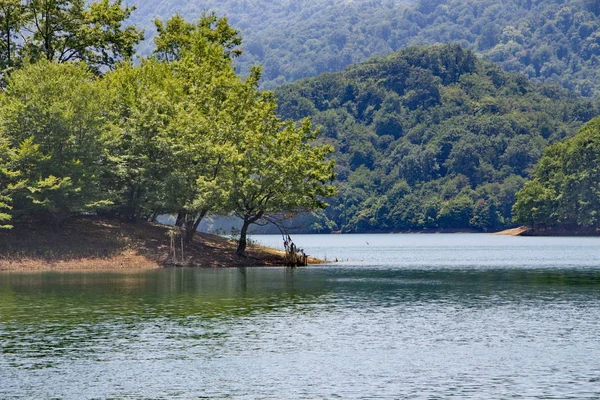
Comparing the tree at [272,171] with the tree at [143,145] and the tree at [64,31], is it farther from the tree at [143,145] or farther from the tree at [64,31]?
the tree at [64,31]

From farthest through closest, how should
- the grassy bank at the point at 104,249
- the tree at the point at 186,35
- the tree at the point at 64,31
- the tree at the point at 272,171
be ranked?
the tree at the point at 186,35 → the tree at the point at 64,31 → the tree at the point at 272,171 → the grassy bank at the point at 104,249

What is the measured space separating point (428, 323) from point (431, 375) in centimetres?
1383

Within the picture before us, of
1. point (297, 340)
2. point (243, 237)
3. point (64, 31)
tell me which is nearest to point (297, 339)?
point (297, 340)

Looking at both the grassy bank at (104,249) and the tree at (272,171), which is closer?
the grassy bank at (104,249)

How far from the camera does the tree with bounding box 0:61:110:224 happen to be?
85812mm

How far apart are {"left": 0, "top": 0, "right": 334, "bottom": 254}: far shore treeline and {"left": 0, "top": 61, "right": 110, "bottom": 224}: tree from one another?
10 cm

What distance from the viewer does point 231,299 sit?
58.1m

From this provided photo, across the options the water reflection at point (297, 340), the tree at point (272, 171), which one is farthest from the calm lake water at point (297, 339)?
the tree at point (272, 171)

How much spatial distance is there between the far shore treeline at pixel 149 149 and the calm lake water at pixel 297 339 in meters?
16.5

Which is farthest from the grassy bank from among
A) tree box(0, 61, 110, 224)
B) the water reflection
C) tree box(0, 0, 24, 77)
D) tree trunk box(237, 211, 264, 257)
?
tree box(0, 0, 24, 77)

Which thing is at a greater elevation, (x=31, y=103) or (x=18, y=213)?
(x=31, y=103)

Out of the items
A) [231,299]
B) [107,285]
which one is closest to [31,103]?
[107,285]

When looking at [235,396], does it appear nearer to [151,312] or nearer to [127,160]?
[151,312]

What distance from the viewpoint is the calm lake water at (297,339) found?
101ft
